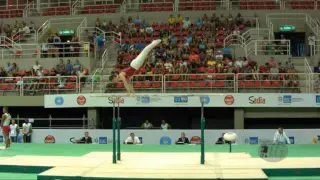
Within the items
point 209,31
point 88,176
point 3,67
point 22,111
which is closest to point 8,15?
point 3,67

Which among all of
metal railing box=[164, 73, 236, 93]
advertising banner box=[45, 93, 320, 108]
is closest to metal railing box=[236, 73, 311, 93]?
metal railing box=[164, 73, 236, 93]

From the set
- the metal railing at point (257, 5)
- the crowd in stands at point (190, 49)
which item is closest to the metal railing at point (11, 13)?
the crowd in stands at point (190, 49)

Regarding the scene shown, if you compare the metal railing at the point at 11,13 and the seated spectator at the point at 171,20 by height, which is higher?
the metal railing at the point at 11,13

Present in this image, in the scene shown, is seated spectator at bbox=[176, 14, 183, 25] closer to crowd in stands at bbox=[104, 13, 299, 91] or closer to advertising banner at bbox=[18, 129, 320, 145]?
crowd in stands at bbox=[104, 13, 299, 91]

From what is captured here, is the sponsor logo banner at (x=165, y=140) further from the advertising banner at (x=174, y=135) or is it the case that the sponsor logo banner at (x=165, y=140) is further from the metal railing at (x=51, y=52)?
the metal railing at (x=51, y=52)

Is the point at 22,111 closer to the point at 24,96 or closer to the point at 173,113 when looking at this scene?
the point at 24,96

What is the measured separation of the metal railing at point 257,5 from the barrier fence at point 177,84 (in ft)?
25.3

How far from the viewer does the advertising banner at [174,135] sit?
1741cm

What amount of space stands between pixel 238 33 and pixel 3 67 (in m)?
13.2

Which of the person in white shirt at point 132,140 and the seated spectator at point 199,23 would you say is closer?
the person in white shirt at point 132,140

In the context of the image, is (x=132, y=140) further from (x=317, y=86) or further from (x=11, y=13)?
(x=11, y=13)

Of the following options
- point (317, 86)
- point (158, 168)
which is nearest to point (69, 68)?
point (317, 86)

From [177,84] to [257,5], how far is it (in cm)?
1046

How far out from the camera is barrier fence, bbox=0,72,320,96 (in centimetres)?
1906
